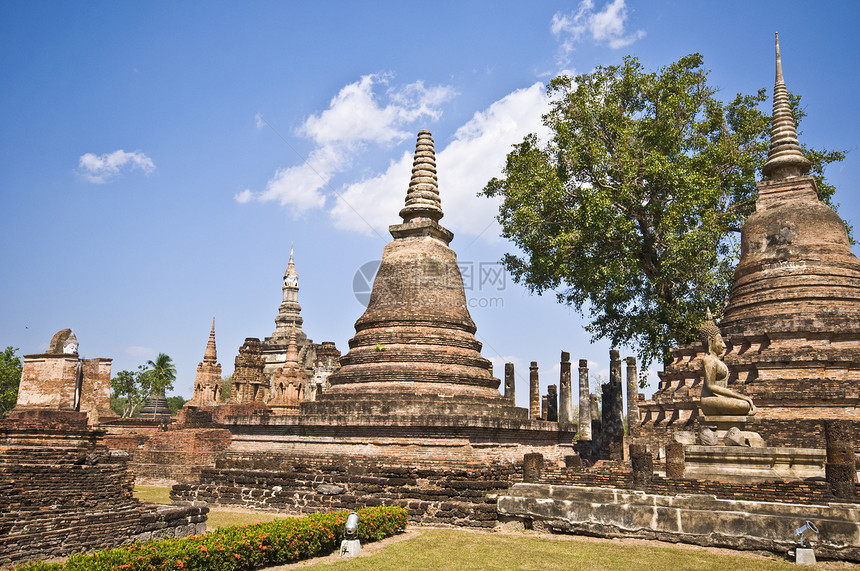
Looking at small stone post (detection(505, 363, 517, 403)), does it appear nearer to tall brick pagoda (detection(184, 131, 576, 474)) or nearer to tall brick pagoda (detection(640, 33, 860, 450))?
tall brick pagoda (detection(640, 33, 860, 450))

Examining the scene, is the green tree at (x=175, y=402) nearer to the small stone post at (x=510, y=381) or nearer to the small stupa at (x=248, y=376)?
the small stupa at (x=248, y=376)

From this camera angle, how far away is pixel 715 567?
26.3 ft

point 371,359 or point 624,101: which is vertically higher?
point 624,101

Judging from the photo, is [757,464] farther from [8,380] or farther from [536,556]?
[8,380]

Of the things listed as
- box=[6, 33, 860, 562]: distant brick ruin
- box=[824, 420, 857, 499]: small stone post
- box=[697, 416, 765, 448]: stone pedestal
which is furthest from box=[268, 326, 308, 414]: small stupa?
box=[824, 420, 857, 499]: small stone post

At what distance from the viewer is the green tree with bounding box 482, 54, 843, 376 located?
23.1 metres

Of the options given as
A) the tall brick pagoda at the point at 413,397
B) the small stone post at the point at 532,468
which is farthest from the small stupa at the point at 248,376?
the small stone post at the point at 532,468

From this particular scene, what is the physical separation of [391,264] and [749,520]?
1072cm

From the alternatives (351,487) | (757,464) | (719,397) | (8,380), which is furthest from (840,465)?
(8,380)

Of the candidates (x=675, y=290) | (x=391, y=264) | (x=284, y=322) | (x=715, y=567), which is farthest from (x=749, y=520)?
(x=284, y=322)

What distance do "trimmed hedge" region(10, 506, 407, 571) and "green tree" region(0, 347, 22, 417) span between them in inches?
1662

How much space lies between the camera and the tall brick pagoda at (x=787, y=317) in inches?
616

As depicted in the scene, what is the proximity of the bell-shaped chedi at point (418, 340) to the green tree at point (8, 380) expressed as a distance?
3748 cm

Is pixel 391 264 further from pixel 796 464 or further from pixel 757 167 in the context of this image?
pixel 757 167
